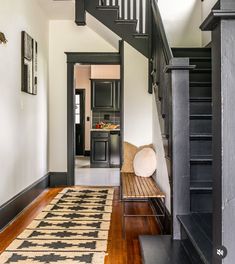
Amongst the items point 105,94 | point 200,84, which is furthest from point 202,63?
point 105,94

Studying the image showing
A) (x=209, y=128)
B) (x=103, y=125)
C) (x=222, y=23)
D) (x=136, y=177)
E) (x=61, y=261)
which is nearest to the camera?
(x=222, y=23)

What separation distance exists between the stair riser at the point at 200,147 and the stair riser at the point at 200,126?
196mm

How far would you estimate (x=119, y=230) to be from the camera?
11.1 ft

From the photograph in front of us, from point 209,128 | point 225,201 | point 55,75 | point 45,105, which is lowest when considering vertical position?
point 225,201

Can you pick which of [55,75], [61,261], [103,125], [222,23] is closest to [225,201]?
[222,23]

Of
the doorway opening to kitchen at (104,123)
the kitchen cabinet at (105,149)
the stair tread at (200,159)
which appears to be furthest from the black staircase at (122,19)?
the kitchen cabinet at (105,149)

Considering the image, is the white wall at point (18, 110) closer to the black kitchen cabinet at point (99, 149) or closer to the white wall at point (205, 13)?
the white wall at point (205, 13)

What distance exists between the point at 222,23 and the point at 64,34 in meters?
4.94

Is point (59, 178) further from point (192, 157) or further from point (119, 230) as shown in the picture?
point (192, 157)

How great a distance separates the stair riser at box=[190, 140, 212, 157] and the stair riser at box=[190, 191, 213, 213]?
0.43m

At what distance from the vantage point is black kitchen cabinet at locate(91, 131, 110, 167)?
28.2 feet

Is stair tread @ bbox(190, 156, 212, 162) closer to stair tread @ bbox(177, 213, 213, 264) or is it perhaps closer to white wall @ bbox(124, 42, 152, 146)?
stair tread @ bbox(177, 213, 213, 264)

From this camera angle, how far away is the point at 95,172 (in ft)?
24.9

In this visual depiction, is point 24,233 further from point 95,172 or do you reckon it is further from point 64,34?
point 95,172
